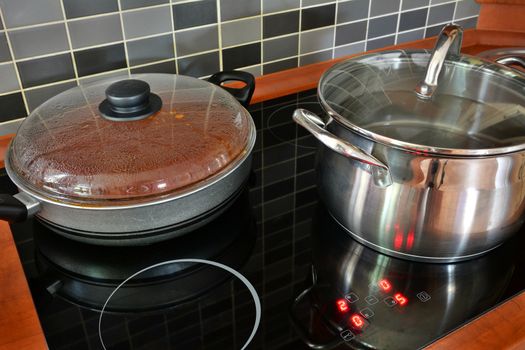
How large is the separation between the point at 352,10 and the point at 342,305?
71 cm

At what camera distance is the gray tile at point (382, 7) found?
116 cm

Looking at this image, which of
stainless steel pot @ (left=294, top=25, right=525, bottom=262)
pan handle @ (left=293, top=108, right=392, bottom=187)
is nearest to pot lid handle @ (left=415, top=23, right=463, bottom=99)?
stainless steel pot @ (left=294, top=25, right=525, bottom=262)

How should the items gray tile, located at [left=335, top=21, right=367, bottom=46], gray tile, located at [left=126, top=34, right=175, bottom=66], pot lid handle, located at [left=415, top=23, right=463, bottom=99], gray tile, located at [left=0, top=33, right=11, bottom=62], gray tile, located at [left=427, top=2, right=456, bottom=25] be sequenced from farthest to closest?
gray tile, located at [left=427, top=2, right=456, bottom=25], gray tile, located at [left=335, top=21, right=367, bottom=46], gray tile, located at [left=126, top=34, right=175, bottom=66], gray tile, located at [left=0, top=33, right=11, bottom=62], pot lid handle, located at [left=415, top=23, right=463, bottom=99]

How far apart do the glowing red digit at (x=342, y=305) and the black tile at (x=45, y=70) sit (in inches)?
23.3

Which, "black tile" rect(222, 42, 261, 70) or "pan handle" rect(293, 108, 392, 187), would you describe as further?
"black tile" rect(222, 42, 261, 70)

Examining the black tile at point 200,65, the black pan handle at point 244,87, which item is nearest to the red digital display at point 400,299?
the black pan handle at point 244,87

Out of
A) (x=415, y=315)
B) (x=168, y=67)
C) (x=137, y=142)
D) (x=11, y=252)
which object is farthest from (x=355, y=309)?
(x=168, y=67)

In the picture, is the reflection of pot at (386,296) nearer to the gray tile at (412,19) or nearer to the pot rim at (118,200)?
the pot rim at (118,200)

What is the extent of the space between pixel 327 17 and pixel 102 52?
18.7 inches

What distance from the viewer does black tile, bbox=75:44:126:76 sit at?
899 mm

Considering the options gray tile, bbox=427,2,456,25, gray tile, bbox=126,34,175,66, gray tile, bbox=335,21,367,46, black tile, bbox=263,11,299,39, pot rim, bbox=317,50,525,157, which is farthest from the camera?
gray tile, bbox=427,2,456,25

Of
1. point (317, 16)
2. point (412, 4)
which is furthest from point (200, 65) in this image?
point (412, 4)

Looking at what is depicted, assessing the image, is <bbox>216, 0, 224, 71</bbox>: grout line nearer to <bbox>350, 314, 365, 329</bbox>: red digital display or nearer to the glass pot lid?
the glass pot lid

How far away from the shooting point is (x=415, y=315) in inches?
24.9
